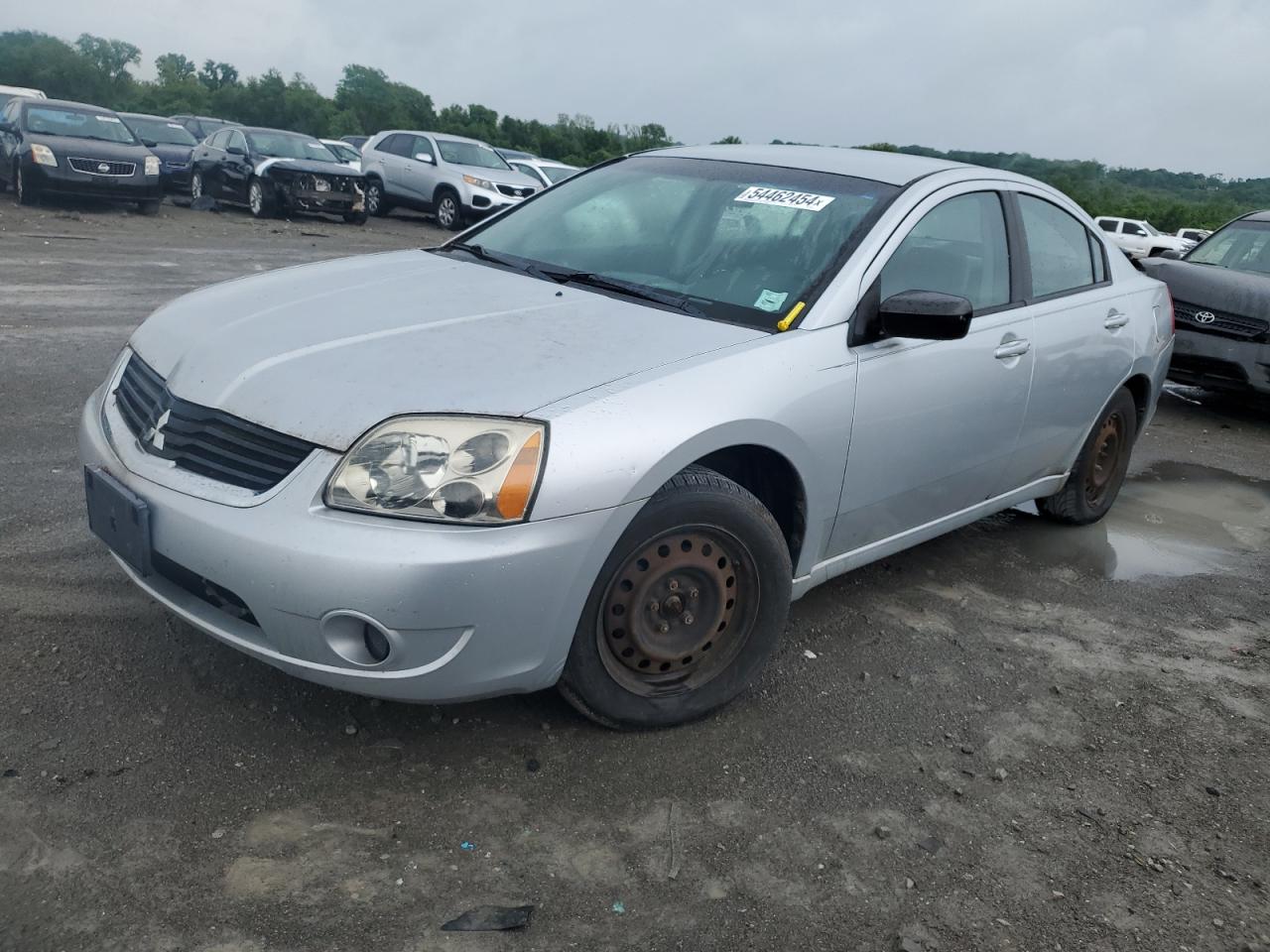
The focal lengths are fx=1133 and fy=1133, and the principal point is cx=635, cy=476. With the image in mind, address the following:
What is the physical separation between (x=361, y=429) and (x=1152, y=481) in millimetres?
5305

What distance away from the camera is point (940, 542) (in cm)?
501

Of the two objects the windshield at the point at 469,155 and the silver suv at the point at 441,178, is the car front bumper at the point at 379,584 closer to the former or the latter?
the silver suv at the point at 441,178

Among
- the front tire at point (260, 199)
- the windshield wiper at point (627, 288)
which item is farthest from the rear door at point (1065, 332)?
the front tire at point (260, 199)

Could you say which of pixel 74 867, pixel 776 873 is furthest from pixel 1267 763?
pixel 74 867

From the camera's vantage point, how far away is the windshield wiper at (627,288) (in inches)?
135

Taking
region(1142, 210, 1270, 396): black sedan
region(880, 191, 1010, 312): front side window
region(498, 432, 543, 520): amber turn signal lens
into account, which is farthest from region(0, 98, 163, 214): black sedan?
region(498, 432, 543, 520): amber turn signal lens

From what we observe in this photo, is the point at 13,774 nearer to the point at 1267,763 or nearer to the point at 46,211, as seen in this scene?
the point at 1267,763

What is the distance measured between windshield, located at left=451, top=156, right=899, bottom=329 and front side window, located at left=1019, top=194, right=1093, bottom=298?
920 mm

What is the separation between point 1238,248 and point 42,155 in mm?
14272

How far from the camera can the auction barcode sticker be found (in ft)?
12.3

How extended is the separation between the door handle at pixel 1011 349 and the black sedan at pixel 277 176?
15.5 metres

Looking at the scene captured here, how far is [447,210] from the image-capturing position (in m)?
19.1

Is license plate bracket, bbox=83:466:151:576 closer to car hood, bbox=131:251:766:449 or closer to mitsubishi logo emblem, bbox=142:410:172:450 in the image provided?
mitsubishi logo emblem, bbox=142:410:172:450

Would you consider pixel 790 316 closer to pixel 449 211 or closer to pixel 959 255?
pixel 959 255
